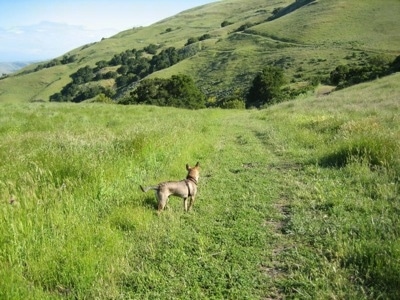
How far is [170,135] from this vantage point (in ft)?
44.5

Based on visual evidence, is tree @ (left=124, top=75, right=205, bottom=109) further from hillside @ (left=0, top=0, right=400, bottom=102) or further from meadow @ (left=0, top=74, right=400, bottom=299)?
meadow @ (left=0, top=74, right=400, bottom=299)

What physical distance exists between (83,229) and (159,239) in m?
1.16

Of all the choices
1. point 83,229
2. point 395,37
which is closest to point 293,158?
point 83,229

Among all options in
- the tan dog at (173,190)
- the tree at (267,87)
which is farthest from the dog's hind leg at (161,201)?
the tree at (267,87)

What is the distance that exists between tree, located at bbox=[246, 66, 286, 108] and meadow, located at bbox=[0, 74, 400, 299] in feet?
198

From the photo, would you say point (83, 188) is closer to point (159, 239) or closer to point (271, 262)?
point (159, 239)

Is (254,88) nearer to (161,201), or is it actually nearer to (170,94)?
(170,94)

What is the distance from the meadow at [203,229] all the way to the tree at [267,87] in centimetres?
6045

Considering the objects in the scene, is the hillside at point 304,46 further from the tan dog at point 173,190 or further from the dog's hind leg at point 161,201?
the dog's hind leg at point 161,201

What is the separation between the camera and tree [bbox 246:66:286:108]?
2731 inches

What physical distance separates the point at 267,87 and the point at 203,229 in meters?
67.2

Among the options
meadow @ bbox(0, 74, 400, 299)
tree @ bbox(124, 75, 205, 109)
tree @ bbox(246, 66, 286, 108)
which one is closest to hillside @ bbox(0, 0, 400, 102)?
tree @ bbox(246, 66, 286, 108)

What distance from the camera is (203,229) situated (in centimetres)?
600

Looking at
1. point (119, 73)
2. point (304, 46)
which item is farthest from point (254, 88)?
point (119, 73)
